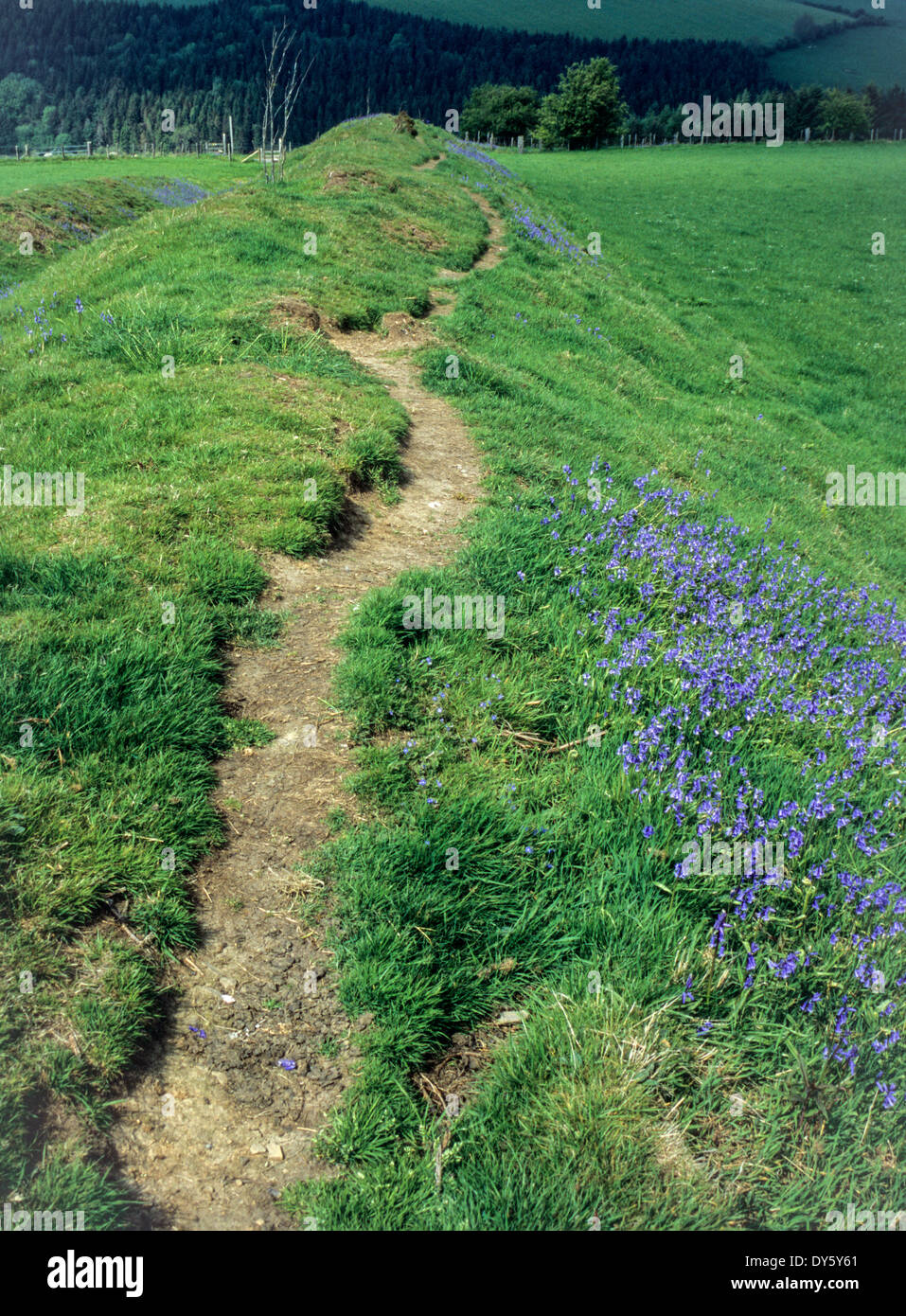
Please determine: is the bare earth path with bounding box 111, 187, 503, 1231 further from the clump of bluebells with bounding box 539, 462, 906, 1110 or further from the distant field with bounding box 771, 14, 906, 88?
the distant field with bounding box 771, 14, 906, 88

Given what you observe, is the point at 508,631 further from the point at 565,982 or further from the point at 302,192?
the point at 302,192

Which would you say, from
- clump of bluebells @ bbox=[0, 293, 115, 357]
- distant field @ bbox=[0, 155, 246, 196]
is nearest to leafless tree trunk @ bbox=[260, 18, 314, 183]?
distant field @ bbox=[0, 155, 246, 196]

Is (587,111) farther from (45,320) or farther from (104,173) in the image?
(45,320)

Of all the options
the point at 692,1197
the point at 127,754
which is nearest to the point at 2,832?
the point at 127,754

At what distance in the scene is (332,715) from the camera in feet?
16.3

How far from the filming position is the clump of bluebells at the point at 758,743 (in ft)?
12.2

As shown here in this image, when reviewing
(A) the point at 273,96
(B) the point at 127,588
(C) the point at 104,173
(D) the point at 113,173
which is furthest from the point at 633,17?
(B) the point at 127,588

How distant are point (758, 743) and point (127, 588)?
421cm

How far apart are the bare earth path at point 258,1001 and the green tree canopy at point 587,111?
101m

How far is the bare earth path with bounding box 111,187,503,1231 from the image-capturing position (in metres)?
2.94

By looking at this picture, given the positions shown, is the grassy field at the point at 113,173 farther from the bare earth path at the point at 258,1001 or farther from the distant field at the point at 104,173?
the bare earth path at the point at 258,1001

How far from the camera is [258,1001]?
353 centimetres

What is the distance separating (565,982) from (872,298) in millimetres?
34800

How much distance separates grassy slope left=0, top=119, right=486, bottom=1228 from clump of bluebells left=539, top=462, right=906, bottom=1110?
2.34 metres
